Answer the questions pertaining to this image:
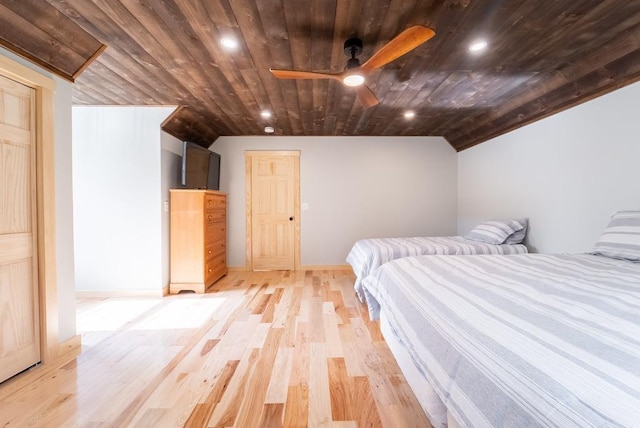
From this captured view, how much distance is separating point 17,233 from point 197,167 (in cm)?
226

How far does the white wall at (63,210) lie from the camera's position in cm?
207

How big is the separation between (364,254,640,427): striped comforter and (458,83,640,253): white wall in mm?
1161

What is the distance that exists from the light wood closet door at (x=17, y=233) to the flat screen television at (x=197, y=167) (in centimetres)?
184

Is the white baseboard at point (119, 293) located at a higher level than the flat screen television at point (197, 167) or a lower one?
lower

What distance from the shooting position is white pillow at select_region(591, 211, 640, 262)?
6.30 ft

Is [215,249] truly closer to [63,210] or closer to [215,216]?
[215,216]

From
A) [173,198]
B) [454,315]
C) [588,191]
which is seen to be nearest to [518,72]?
[588,191]

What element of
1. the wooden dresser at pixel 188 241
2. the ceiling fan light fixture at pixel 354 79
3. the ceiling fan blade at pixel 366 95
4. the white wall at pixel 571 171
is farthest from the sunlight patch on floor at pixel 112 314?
the white wall at pixel 571 171

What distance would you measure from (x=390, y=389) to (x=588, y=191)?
2.63m

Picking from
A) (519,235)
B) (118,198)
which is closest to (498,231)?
(519,235)

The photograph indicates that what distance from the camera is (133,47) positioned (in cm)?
213

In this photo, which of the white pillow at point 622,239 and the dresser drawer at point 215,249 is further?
the dresser drawer at point 215,249

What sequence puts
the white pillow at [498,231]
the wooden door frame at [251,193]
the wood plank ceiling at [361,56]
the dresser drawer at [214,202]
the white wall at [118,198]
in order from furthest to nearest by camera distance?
the wooden door frame at [251,193] < the dresser drawer at [214,202] < the white wall at [118,198] < the white pillow at [498,231] < the wood plank ceiling at [361,56]

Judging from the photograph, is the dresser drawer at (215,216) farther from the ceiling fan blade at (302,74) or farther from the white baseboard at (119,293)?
the ceiling fan blade at (302,74)
